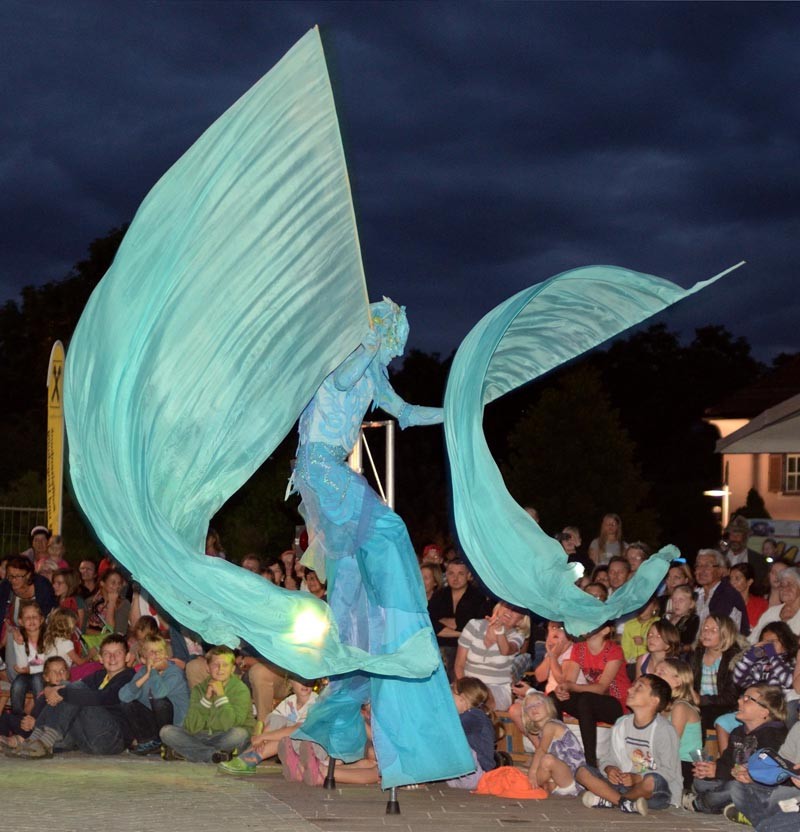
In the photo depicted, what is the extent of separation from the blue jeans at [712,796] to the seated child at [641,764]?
11 centimetres

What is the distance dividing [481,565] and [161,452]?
1.70 metres

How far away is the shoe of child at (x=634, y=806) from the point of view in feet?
21.9

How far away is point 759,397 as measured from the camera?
36.8 m

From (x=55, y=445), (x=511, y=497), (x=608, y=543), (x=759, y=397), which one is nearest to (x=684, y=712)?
(x=511, y=497)

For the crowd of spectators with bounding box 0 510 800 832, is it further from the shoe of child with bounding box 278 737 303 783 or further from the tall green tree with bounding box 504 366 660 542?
the tall green tree with bounding box 504 366 660 542

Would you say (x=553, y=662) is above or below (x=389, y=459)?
below

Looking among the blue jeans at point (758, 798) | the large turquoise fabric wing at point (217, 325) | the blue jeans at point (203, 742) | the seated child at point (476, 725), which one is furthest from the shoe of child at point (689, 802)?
the blue jeans at point (203, 742)

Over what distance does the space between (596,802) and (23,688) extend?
175 inches

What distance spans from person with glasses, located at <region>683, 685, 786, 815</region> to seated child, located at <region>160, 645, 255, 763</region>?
2.93m

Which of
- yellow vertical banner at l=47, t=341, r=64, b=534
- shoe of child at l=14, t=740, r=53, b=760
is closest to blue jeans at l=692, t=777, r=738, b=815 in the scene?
shoe of child at l=14, t=740, r=53, b=760

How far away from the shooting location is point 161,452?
6090 mm

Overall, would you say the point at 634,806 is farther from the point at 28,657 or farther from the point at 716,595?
the point at 28,657

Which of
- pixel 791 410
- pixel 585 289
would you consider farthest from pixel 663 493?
pixel 585 289

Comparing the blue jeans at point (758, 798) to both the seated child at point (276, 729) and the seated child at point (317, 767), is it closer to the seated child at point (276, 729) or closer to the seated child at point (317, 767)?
the seated child at point (317, 767)
